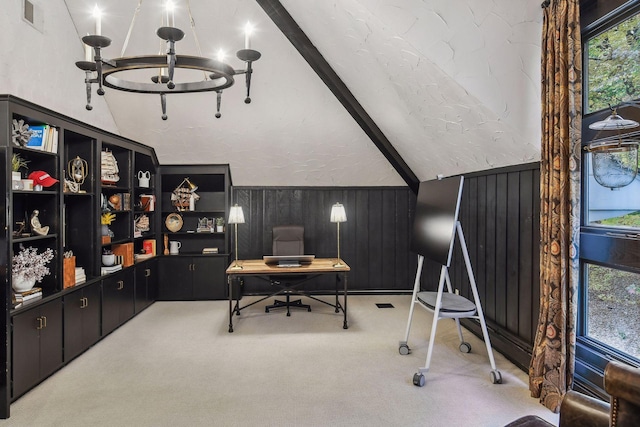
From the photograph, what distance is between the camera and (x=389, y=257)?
568cm

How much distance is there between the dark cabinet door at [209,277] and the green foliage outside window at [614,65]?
4.39m

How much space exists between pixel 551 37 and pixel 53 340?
3.96 metres

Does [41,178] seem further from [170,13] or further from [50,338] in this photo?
[170,13]

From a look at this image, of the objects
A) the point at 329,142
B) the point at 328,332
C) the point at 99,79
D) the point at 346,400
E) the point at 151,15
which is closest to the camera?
the point at 99,79

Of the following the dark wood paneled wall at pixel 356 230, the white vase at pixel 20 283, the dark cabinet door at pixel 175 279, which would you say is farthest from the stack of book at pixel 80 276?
the dark wood paneled wall at pixel 356 230

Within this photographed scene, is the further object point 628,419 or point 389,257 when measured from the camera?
point 389,257

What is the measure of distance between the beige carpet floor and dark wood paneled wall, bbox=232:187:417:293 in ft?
5.16

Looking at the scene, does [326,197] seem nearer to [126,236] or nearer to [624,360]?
[126,236]

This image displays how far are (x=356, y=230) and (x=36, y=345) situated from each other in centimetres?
394

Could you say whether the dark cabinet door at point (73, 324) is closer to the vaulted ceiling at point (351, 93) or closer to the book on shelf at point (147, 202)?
the book on shelf at point (147, 202)

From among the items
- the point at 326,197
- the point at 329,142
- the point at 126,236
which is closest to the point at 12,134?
the point at 126,236

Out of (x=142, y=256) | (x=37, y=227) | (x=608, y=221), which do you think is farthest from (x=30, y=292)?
(x=608, y=221)

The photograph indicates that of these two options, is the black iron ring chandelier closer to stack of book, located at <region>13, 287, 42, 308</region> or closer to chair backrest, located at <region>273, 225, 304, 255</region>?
stack of book, located at <region>13, 287, 42, 308</region>

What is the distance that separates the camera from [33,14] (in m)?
3.15
